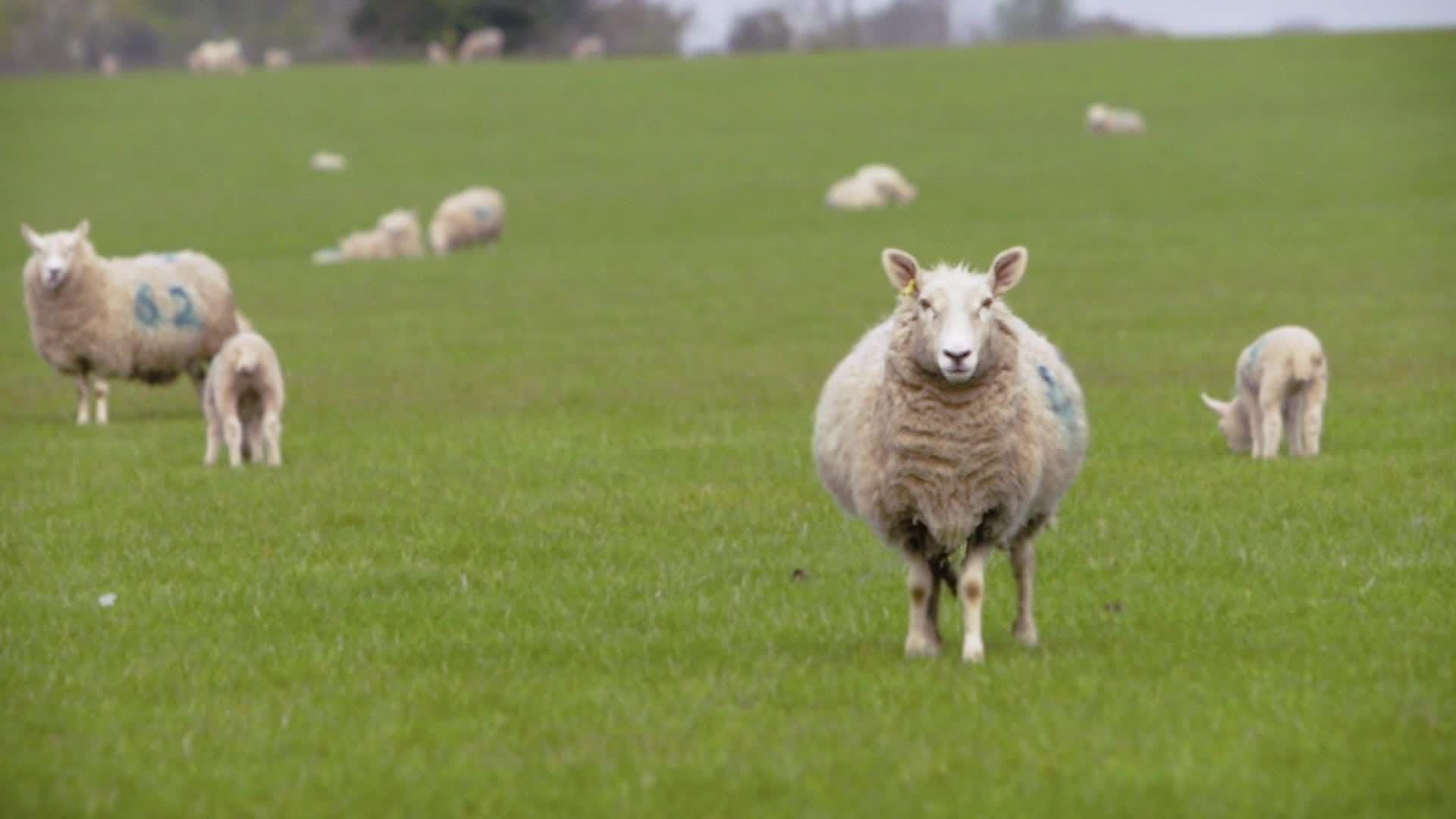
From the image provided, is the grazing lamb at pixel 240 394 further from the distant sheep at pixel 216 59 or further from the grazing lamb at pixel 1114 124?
the distant sheep at pixel 216 59

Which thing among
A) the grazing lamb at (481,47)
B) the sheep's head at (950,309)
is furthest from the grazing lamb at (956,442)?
the grazing lamb at (481,47)

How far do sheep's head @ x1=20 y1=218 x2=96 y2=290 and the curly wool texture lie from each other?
67mm

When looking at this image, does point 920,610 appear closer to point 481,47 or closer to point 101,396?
point 101,396

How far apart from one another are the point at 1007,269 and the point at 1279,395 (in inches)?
223

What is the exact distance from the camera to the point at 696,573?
1027 cm

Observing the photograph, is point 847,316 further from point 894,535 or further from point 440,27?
point 440,27

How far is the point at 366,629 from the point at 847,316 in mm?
17971

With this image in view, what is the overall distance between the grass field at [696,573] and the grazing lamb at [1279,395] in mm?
211

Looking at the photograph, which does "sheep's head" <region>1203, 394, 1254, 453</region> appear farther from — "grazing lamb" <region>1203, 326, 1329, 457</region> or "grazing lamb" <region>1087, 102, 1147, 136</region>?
"grazing lamb" <region>1087, 102, 1147, 136</region>

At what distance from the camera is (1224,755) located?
21.8 ft

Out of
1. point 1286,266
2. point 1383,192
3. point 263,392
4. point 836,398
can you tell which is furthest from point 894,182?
point 836,398

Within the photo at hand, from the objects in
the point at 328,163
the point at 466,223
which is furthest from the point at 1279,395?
the point at 328,163

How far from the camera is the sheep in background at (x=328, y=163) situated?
57.3m

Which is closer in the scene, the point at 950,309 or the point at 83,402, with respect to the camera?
the point at 950,309
